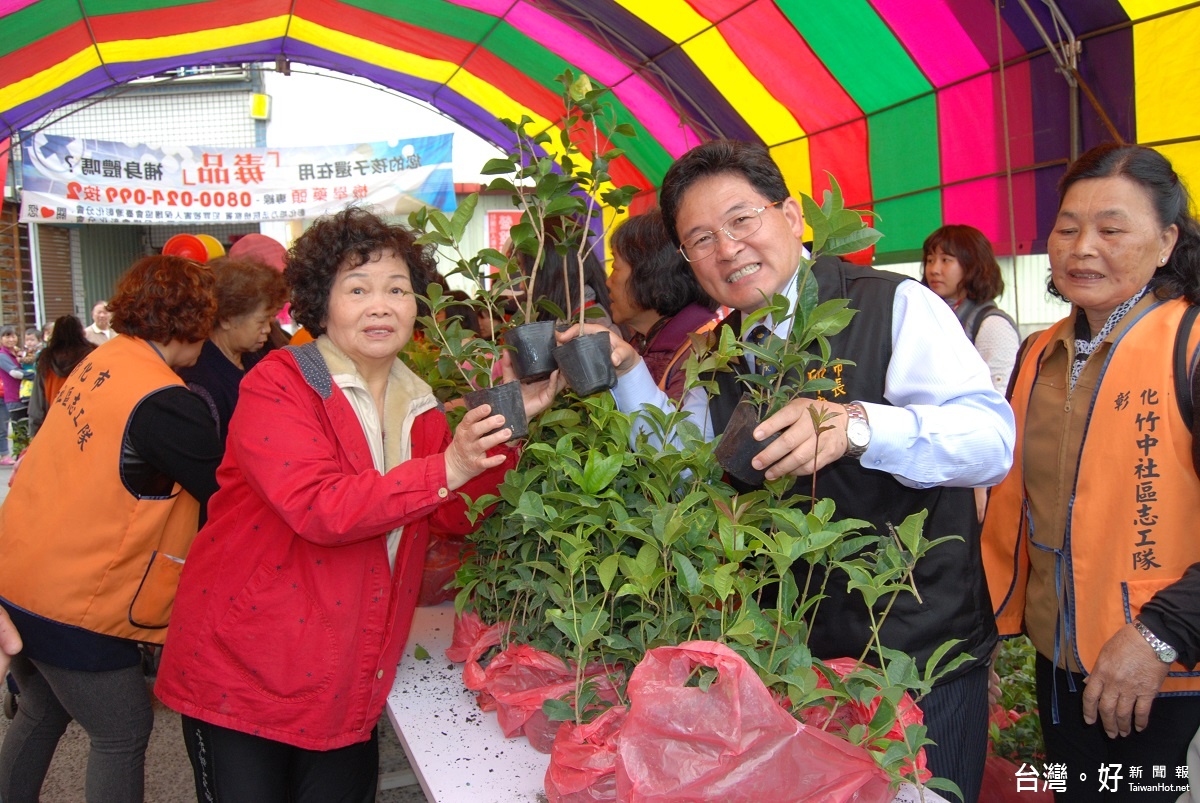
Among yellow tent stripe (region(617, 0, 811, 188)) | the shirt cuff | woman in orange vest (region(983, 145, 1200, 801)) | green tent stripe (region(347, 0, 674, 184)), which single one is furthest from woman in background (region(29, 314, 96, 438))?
woman in orange vest (region(983, 145, 1200, 801))

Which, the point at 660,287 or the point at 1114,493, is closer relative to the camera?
the point at 1114,493

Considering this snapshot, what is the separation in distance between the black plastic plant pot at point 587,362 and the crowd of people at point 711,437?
85mm

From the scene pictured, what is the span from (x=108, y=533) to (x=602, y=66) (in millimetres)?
4907

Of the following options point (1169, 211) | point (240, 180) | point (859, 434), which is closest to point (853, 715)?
point (859, 434)

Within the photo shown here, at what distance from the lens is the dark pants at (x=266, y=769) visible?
1517 millimetres

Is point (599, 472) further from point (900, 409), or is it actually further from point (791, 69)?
point (791, 69)

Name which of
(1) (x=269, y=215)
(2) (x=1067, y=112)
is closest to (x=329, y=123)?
(1) (x=269, y=215)

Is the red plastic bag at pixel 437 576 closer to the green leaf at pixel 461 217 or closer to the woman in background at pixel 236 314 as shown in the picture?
the woman in background at pixel 236 314

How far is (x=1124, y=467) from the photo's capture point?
151 centimetres

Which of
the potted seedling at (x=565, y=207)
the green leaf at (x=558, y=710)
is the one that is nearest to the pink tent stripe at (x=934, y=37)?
the potted seedling at (x=565, y=207)

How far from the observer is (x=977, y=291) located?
133 inches

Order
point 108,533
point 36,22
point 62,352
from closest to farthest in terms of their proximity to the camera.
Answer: point 108,533 < point 62,352 < point 36,22

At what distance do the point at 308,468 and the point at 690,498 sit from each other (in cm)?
67

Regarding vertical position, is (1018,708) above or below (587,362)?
below
